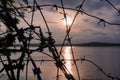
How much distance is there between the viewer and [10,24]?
1543mm

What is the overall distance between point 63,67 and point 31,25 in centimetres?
24

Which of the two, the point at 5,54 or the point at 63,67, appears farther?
the point at 5,54

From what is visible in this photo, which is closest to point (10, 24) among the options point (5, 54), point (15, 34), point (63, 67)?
point (15, 34)

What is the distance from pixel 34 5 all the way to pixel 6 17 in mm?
137

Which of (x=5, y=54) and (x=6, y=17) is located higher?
(x=6, y=17)

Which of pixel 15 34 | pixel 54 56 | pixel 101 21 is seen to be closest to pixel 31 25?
pixel 15 34

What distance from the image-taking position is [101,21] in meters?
1.57

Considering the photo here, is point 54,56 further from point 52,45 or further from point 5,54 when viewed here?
point 5,54

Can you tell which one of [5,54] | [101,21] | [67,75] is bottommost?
[67,75]

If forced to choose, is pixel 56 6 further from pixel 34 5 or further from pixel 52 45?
pixel 52 45

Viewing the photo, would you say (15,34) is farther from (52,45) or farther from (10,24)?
(52,45)

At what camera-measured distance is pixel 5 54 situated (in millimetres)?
1604

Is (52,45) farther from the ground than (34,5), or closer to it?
closer to it

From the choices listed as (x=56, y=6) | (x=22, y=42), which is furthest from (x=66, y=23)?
(x=22, y=42)
